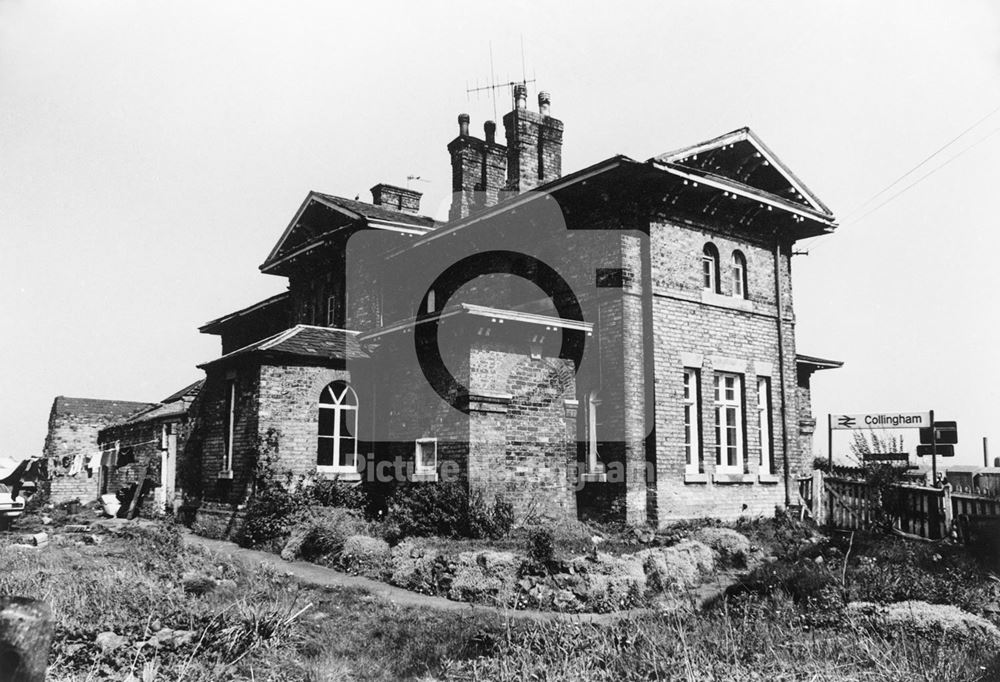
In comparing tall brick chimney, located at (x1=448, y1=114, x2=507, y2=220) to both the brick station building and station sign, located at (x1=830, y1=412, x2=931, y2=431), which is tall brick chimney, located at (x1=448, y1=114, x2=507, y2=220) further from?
station sign, located at (x1=830, y1=412, x2=931, y2=431)

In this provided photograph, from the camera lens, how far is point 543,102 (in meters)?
21.3

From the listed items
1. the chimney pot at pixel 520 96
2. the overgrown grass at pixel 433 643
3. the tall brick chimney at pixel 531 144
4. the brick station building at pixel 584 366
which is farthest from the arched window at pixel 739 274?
the overgrown grass at pixel 433 643

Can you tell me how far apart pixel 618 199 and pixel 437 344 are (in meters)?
4.50

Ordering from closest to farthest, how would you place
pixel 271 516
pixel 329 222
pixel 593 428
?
1. pixel 593 428
2. pixel 271 516
3. pixel 329 222

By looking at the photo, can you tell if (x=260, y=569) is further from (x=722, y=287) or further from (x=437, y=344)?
(x=722, y=287)

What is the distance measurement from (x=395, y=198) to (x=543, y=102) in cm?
597

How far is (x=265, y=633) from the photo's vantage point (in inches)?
267

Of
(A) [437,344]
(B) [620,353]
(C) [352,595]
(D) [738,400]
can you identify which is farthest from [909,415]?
(C) [352,595]

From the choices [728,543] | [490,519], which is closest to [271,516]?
[490,519]

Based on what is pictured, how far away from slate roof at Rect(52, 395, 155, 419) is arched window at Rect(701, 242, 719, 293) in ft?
76.0

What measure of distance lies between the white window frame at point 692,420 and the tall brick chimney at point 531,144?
7.42m

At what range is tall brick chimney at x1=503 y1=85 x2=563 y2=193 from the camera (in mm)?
20125

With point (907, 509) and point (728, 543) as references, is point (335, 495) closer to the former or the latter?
point (728, 543)

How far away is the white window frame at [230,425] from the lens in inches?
655
